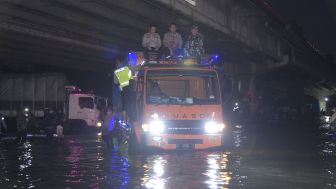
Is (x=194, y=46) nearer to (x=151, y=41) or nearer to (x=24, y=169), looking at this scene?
(x=151, y=41)

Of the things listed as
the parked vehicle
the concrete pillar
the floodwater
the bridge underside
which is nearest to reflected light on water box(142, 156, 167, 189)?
the floodwater

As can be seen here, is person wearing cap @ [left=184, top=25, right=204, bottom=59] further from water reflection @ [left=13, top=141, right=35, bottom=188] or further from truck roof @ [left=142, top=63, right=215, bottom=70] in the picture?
water reflection @ [left=13, top=141, right=35, bottom=188]

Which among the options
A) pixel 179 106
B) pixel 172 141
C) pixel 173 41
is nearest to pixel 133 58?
pixel 173 41

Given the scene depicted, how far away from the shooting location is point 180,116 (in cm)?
1381

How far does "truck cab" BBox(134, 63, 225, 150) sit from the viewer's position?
45.2ft

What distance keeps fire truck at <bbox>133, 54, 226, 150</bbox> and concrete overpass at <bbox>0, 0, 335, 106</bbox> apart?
1336 mm

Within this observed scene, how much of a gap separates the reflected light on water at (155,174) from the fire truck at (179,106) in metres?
0.79

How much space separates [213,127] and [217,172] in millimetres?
3390

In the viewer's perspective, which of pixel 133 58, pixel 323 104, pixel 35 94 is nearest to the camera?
pixel 133 58

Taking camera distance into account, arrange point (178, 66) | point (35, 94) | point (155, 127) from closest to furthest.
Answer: point (155, 127)
point (178, 66)
point (35, 94)

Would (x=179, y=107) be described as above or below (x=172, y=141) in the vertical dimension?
above

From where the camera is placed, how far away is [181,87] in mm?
14672

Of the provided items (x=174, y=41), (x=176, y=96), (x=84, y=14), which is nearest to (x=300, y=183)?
(x=176, y=96)

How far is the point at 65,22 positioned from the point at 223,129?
34.7ft
